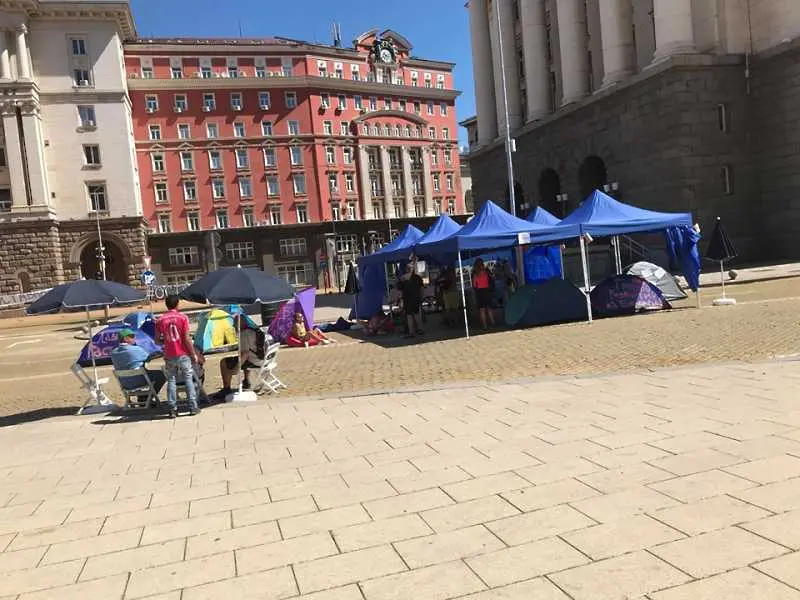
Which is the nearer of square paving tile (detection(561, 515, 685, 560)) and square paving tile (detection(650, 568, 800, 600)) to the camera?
square paving tile (detection(650, 568, 800, 600))

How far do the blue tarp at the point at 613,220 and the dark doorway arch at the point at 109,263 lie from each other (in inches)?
1936

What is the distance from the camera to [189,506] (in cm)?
497

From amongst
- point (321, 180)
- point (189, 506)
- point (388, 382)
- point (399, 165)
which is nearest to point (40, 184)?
point (321, 180)

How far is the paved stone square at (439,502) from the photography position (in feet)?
11.5

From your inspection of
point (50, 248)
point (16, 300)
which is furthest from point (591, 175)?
point (50, 248)

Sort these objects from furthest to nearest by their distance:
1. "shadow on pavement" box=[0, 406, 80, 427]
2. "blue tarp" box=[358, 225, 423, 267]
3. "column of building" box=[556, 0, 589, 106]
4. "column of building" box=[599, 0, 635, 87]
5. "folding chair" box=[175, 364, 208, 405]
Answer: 1. "column of building" box=[556, 0, 589, 106]
2. "column of building" box=[599, 0, 635, 87]
3. "blue tarp" box=[358, 225, 423, 267]
4. "shadow on pavement" box=[0, 406, 80, 427]
5. "folding chair" box=[175, 364, 208, 405]

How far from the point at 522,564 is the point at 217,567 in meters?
1.80

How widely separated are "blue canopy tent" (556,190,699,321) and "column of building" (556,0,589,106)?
79.6 ft

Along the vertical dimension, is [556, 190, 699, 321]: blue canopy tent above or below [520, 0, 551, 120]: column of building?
below

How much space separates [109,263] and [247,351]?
179 feet

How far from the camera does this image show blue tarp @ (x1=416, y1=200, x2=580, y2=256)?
14812 mm

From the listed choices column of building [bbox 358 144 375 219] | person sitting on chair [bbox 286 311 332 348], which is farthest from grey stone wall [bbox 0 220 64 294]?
person sitting on chair [bbox 286 311 332 348]

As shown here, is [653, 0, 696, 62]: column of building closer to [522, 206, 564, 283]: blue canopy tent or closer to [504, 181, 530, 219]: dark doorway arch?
[504, 181, 530, 219]: dark doorway arch

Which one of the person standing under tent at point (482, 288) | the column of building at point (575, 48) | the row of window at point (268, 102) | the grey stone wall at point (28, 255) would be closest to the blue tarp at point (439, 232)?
the person standing under tent at point (482, 288)
